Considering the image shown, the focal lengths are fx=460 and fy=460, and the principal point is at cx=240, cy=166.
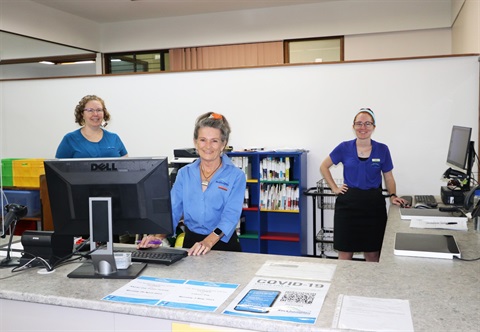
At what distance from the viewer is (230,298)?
5.43ft

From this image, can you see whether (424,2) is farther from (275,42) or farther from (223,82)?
(223,82)

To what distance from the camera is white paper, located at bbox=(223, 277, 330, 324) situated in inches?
58.7

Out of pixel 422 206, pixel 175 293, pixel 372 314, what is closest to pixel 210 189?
pixel 175 293

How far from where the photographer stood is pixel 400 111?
4.90 metres

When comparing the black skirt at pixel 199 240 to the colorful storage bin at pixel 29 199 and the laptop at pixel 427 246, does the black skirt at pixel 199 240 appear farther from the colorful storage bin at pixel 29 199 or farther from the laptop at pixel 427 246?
the colorful storage bin at pixel 29 199

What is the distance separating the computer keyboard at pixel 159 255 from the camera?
2117 millimetres

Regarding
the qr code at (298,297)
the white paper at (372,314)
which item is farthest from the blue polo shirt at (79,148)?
the white paper at (372,314)

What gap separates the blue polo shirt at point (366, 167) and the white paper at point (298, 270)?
189cm

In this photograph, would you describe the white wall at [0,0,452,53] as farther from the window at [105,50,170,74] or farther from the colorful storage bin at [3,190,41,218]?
the colorful storage bin at [3,190,41,218]

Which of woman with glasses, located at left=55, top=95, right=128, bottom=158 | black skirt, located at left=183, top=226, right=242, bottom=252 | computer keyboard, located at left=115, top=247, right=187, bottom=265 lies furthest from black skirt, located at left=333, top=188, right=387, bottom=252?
woman with glasses, located at left=55, top=95, right=128, bottom=158

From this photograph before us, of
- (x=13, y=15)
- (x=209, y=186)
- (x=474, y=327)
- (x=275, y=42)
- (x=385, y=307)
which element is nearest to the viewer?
(x=474, y=327)

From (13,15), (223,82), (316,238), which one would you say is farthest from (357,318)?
(13,15)

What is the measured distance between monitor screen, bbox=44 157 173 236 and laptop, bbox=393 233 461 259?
1133 mm

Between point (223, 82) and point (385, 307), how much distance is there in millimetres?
4277
